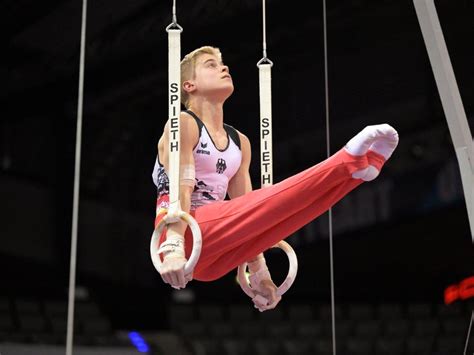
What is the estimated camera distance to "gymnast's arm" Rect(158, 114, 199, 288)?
10.1ft

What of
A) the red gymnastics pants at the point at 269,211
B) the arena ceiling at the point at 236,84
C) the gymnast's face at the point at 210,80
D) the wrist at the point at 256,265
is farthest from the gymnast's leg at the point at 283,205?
the arena ceiling at the point at 236,84

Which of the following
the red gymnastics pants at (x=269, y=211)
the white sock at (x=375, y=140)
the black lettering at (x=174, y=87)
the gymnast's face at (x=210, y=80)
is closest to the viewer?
the white sock at (x=375, y=140)

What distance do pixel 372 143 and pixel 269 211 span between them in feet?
1.46

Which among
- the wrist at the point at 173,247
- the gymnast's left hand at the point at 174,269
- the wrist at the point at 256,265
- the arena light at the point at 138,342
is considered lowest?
the gymnast's left hand at the point at 174,269

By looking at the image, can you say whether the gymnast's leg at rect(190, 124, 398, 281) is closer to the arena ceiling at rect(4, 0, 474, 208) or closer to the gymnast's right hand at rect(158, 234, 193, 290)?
the gymnast's right hand at rect(158, 234, 193, 290)

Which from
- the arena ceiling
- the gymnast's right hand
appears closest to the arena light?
the arena ceiling

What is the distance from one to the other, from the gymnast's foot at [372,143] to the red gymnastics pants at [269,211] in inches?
0.7

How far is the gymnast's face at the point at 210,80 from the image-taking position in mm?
3586

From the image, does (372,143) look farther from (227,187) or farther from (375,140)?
(227,187)

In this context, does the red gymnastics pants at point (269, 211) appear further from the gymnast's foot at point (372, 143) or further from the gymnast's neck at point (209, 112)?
the gymnast's neck at point (209, 112)

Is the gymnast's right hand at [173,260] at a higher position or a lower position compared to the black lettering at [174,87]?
lower

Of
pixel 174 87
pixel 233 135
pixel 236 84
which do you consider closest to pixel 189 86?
pixel 233 135

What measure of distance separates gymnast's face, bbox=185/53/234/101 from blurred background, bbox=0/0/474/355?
7.23ft

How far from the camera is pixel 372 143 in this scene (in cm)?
303
